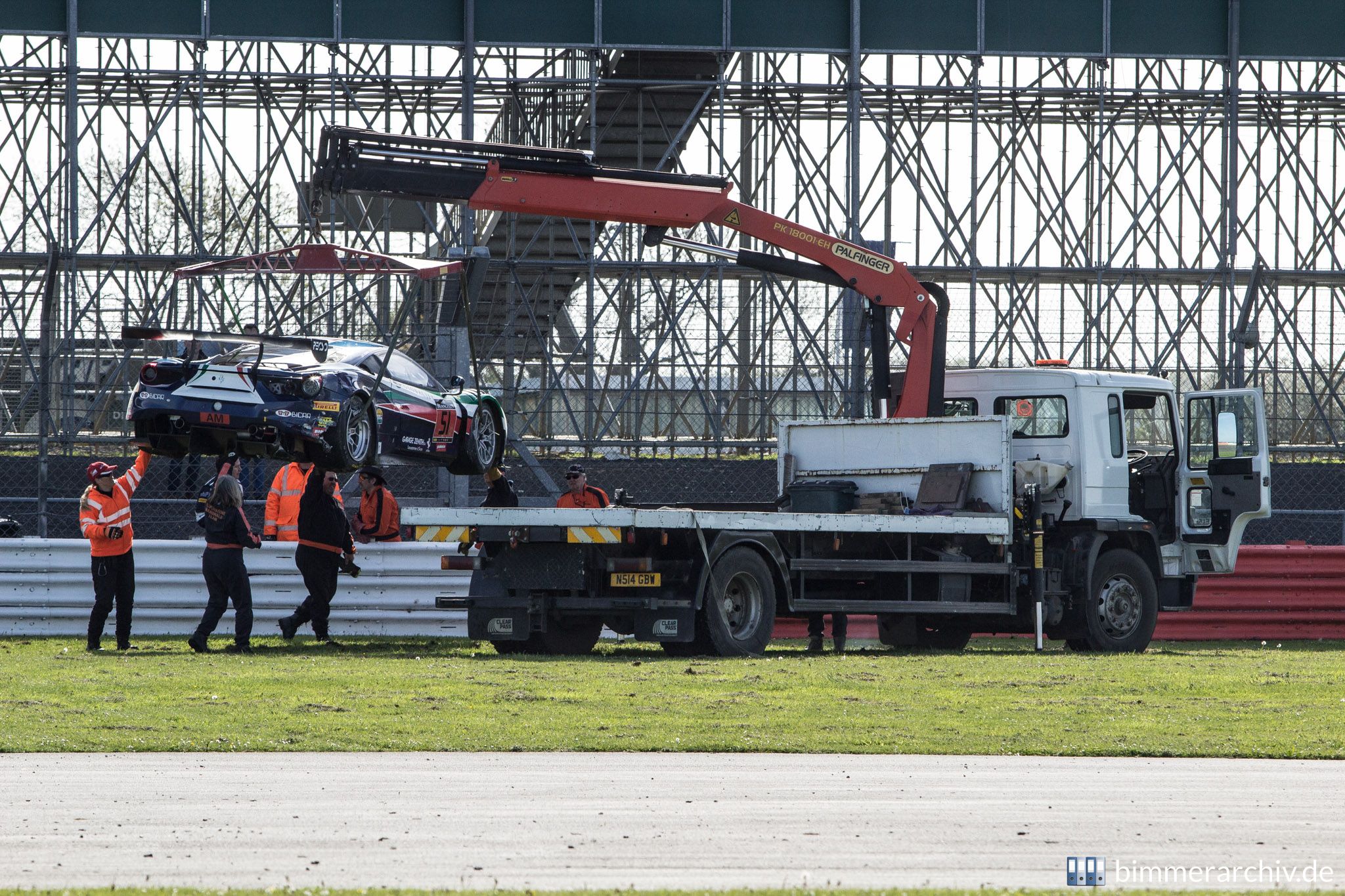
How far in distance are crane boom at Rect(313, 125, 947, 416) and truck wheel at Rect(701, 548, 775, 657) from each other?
343 cm

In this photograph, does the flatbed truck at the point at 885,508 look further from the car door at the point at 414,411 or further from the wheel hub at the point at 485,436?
the wheel hub at the point at 485,436

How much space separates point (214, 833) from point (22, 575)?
11.4m

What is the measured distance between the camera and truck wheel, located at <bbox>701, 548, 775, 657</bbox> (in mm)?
14961

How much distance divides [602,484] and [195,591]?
1102 cm

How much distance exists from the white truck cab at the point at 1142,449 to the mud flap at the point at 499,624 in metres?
5.03

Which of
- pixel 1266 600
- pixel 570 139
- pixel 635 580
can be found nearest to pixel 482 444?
pixel 635 580

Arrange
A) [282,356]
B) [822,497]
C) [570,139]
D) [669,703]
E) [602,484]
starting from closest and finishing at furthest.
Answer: [669,703], [282,356], [822,497], [602,484], [570,139]

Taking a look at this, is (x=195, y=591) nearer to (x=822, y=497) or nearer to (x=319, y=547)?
(x=319, y=547)

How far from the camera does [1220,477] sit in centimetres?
1775

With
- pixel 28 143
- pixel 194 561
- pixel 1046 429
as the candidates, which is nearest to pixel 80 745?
pixel 194 561

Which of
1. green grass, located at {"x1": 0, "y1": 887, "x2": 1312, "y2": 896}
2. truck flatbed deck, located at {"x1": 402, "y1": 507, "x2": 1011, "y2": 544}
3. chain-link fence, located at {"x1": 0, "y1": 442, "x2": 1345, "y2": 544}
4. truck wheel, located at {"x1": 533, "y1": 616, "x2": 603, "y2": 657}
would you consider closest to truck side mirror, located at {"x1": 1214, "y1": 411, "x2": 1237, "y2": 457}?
truck flatbed deck, located at {"x1": 402, "y1": 507, "x2": 1011, "y2": 544}

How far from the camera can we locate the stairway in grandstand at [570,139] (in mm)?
27969

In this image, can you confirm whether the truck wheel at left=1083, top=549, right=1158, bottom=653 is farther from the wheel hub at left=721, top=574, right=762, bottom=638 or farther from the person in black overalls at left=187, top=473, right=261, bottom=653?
the person in black overalls at left=187, top=473, right=261, bottom=653
